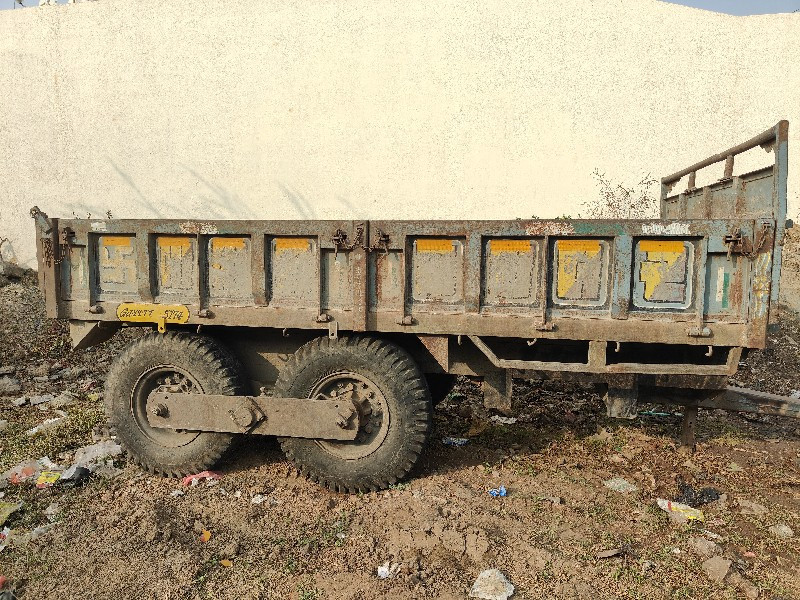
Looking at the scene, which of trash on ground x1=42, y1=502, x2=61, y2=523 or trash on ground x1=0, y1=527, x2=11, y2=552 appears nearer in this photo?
trash on ground x1=0, y1=527, x2=11, y2=552

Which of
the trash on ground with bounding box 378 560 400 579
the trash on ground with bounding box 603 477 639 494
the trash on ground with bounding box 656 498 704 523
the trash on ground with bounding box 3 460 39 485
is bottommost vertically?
the trash on ground with bounding box 378 560 400 579

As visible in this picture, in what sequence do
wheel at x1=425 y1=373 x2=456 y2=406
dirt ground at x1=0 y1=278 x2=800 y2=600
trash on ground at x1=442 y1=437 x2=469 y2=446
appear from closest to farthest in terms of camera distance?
dirt ground at x1=0 y1=278 x2=800 y2=600 < trash on ground at x1=442 y1=437 x2=469 y2=446 < wheel at x1=425 y1=373 x2=456 y2=406

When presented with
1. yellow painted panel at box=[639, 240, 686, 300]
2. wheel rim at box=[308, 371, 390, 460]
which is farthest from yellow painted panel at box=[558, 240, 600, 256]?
wheel rim at box=[308, 371, 390, 460]

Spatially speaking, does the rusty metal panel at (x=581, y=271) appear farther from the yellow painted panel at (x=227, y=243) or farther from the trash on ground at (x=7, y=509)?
the trash on ground at (x=7, y=509)

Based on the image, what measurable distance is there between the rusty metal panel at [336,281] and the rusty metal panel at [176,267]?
890 mm

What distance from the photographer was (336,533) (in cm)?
314

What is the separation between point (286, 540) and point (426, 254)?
1.84 m

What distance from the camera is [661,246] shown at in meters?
3.15

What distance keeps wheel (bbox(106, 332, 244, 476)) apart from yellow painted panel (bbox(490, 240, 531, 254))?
1.95 m

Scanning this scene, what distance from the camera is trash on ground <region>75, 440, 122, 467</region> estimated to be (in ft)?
13.1

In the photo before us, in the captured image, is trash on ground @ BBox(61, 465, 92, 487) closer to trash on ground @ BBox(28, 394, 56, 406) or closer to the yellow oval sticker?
the yellow oval sticker

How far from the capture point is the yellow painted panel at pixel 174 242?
12.2 feet

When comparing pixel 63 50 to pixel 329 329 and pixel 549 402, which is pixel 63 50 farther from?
pixel 549 402

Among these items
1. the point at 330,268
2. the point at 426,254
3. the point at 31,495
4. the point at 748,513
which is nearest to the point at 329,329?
the point at 330,268
